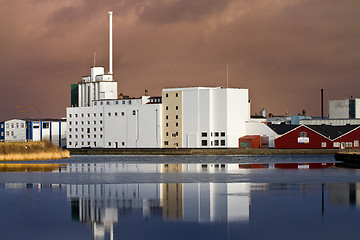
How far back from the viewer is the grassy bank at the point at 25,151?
78.1 m

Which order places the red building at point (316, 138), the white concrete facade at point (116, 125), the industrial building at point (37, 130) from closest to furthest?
1. the red building at point (316, 138)
2. the white concrete facade at point (116, 125)
3. the industrial building at point (37, 130)

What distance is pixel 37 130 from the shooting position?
160 meters

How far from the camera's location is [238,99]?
128m

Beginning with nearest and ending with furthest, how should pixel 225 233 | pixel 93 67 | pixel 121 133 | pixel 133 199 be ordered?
pixel 225 233, pixel 133 199, pixel 121 133, pixel 93 67

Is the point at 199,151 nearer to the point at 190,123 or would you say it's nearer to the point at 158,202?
the point at 190,123

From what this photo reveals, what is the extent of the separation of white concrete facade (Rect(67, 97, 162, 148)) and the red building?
26411 millimetres

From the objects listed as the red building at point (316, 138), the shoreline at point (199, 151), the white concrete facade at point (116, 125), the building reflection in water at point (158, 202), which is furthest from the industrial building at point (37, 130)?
the building reflection in water at point (158, 202)

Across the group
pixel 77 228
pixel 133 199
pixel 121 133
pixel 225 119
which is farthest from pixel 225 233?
pixel 121 133

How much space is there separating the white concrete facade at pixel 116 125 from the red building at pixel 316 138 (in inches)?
1040

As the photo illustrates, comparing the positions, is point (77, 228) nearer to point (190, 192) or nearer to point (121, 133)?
point (190, 192)

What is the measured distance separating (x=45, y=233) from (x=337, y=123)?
399 feet

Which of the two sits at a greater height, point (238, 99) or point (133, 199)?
point (238, 99)

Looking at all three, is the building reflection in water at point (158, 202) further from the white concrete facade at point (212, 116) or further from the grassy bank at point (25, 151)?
the white concrete facade at point (212, 116)

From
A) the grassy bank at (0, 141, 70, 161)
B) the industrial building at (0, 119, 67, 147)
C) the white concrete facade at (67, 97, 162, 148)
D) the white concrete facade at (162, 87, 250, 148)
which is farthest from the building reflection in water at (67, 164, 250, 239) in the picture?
the industrial building at (0, 119, 67, 147)
